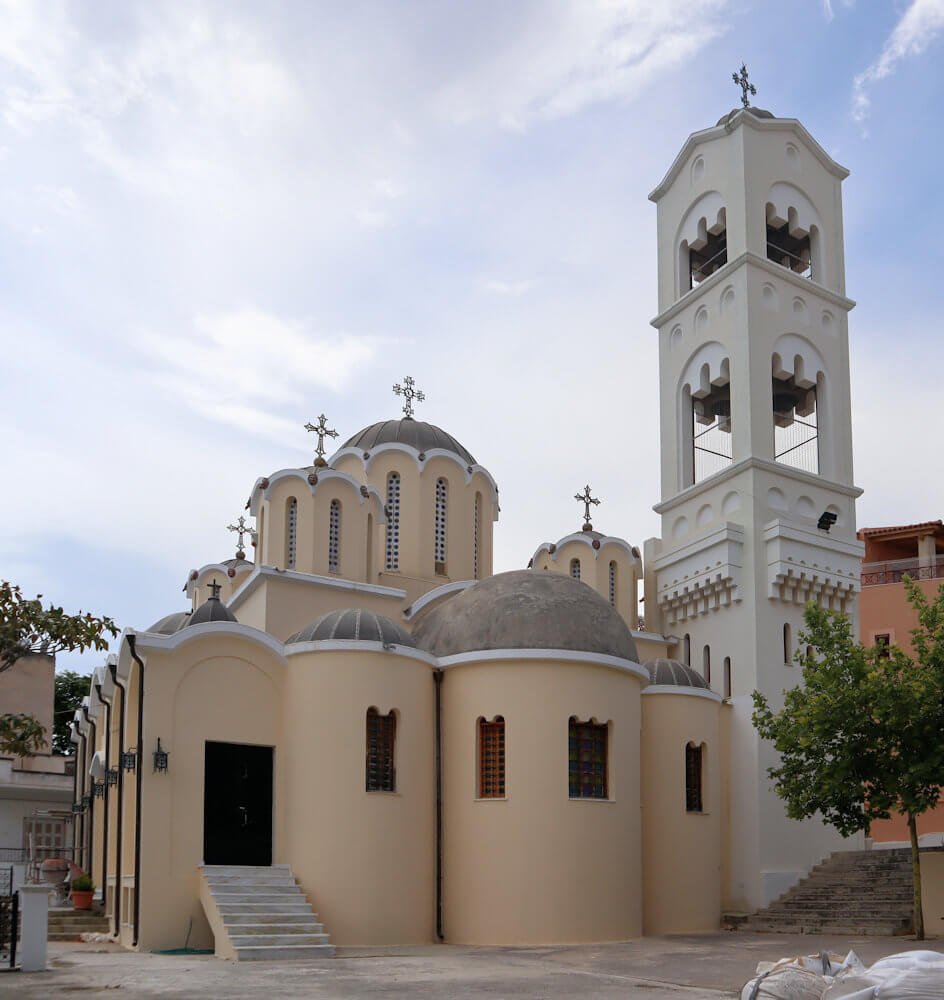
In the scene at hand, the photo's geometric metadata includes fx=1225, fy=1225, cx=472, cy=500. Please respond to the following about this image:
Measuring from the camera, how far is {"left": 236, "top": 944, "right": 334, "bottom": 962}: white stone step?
1712 cm

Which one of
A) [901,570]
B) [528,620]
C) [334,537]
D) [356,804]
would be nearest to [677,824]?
[528,620]

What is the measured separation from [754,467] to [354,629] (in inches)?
412

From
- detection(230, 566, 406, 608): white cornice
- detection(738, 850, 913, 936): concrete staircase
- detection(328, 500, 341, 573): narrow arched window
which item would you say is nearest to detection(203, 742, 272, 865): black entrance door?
detection(230, 566, 406, 608): white cornice

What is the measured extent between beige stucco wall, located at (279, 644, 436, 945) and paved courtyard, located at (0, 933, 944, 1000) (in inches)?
36.1

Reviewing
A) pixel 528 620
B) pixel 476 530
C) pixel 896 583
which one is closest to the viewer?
pixel 528 620

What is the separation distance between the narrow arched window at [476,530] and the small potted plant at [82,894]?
11.0m

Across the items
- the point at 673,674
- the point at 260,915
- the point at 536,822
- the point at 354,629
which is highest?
the point at 354,629

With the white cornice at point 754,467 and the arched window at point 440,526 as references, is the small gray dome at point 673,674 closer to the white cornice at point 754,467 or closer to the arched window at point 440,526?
the white cornice at point 754,467

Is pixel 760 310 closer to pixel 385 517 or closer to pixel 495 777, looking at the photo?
pixel 385 517

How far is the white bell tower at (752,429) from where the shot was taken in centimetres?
2559

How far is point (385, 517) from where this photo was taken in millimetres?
27438

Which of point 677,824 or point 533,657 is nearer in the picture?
point 533,657

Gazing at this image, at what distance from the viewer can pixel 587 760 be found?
70.2ft

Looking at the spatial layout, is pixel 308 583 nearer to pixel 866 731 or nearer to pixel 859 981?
pixel 866 731
